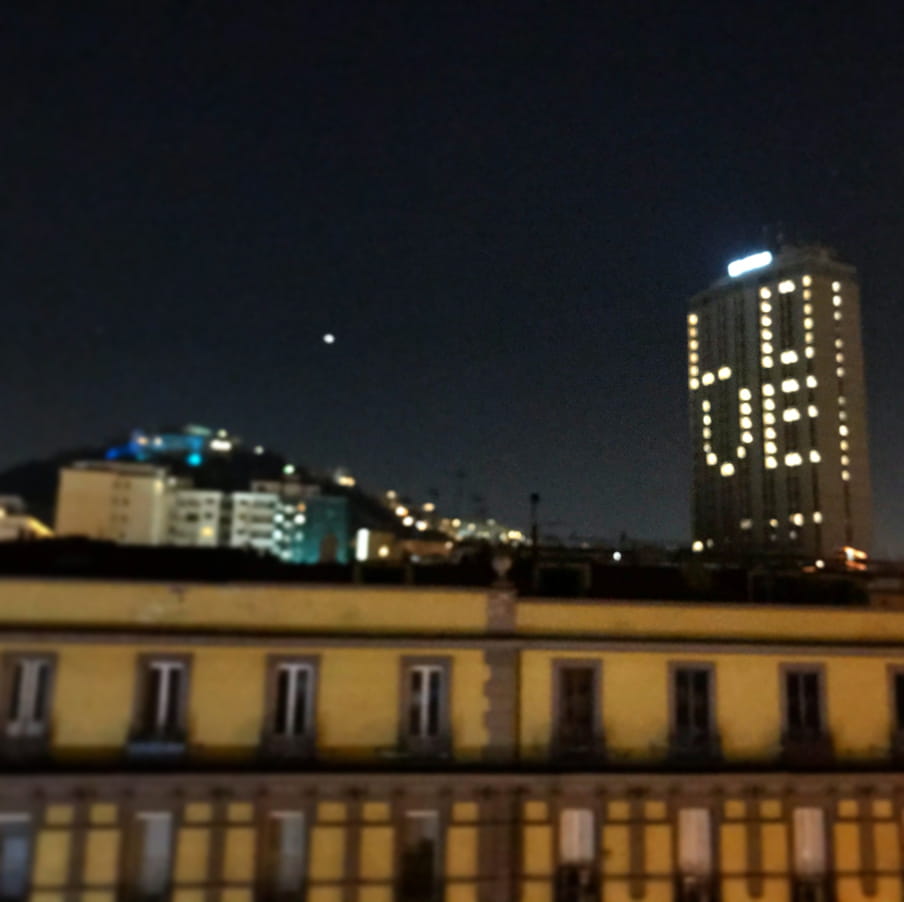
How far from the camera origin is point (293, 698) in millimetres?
20906

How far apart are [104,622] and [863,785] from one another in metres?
Answer: 17.6

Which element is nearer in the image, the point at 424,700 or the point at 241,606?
the point at 241,606

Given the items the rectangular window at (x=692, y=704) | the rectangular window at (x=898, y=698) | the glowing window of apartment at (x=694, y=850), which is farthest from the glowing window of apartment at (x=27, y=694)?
the rectangular window at (x=898, y=698)

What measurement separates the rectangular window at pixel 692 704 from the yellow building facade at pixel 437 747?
0.15ft

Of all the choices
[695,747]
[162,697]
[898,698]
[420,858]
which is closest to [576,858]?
[420,858]

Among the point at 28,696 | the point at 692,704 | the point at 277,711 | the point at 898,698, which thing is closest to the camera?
the point at 28,696

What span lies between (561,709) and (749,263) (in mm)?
169998

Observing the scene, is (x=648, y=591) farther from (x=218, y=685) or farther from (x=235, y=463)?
(x=235, y=463)

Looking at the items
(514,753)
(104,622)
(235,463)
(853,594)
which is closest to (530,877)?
(514,753)

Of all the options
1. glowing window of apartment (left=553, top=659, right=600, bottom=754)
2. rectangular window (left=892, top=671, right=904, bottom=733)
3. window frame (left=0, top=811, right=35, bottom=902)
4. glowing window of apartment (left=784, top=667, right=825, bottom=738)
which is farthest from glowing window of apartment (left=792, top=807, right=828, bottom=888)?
window frame (left=0, top=811, right=35, bottom=902)

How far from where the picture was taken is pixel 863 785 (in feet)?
72.9

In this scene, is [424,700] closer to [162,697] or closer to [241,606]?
[241,606]

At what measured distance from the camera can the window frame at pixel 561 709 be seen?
21719 millimetres

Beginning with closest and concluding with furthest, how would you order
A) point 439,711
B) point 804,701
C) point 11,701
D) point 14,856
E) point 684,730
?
1. point 14,856
2. point 11,701
3. point 439,711
4. point 684,730
5. point 804,701
